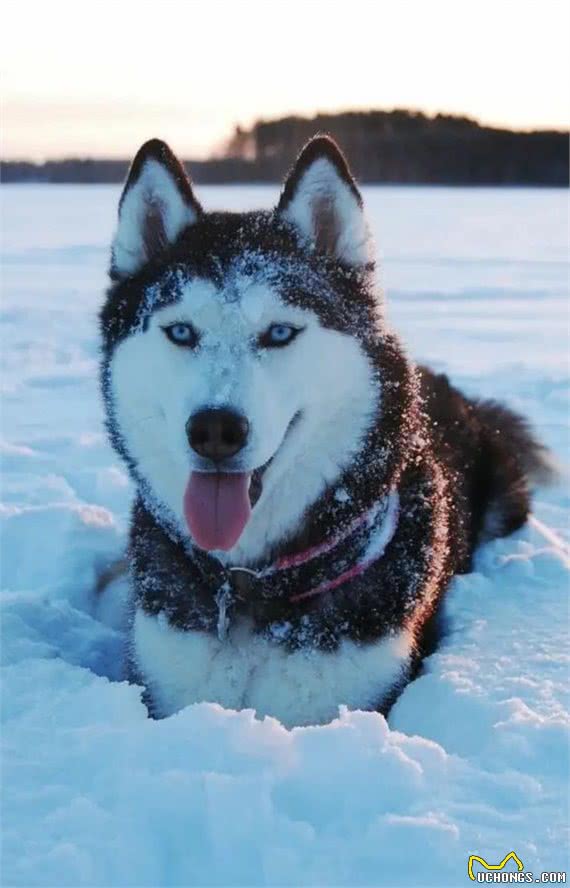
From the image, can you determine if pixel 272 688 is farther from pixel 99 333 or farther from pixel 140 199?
pixel 140 199

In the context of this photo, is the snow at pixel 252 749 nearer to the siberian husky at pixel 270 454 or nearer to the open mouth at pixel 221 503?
the siberian husky at pixel 270 454

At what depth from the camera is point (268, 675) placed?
2273mm

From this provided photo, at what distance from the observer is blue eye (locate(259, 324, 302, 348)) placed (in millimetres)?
2178

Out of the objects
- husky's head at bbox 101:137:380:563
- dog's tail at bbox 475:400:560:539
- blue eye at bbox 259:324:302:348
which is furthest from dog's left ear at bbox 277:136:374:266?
dog's tail at bbox 475:400:560:539

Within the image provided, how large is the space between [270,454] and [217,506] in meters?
0.19

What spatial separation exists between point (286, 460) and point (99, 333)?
743 mm

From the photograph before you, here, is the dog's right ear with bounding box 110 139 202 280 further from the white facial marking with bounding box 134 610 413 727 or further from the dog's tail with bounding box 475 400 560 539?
the dog's tail with bounding box 475 400 560 539

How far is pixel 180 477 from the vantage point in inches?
90.4

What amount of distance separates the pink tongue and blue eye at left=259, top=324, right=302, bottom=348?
0.31 metres

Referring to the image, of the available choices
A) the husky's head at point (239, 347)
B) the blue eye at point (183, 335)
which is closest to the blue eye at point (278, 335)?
the husky's head at point (239, 347)

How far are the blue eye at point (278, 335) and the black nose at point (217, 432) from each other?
28cm

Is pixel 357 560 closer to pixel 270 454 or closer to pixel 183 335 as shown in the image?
pixel 270 454

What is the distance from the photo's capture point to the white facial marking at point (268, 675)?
7.39 feet

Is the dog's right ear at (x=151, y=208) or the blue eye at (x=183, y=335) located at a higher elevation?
the dog's right ear at (x=151, y=208)
